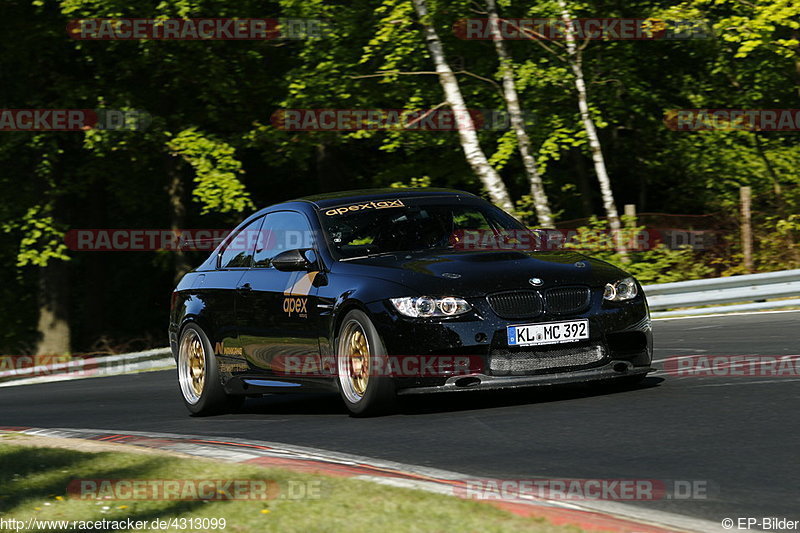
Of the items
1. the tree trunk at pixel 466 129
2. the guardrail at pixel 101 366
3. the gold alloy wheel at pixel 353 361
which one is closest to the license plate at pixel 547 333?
the gold alloy wheel at pixel 353 361

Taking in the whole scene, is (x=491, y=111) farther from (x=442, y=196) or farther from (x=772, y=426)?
(x=772, y=426)

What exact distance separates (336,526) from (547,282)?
11.8 ft

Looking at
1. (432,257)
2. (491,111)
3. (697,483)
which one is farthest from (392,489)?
(491,111)

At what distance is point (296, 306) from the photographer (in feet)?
30.7

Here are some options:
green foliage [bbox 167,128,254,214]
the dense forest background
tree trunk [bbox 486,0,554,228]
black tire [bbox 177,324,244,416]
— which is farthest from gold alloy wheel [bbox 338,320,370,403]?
green foliage [bbox 167,128,254,214]

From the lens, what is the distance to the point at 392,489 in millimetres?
5914

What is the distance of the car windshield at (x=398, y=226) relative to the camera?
9.45m

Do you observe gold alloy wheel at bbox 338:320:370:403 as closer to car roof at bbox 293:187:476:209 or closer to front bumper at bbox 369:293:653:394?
front bumper at bbox 369:293:653:394
